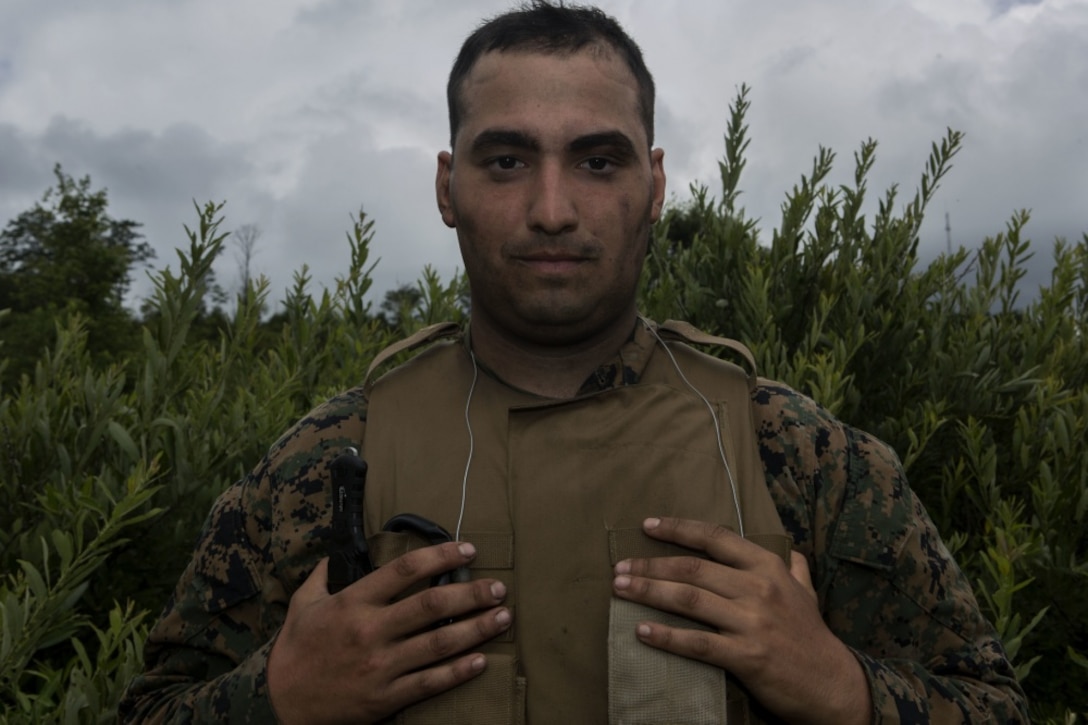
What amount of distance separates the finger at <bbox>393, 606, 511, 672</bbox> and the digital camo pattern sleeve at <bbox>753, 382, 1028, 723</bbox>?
2.12 feet

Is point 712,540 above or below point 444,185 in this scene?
below

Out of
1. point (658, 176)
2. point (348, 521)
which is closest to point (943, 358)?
point (658, 176)

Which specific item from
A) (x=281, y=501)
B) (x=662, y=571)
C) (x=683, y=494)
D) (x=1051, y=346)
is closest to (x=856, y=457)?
(x=683, y=494)

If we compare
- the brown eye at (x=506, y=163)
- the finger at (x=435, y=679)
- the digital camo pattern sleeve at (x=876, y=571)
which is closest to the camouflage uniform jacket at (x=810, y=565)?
the digital camo pattern sleeve at (x=876, y=571)

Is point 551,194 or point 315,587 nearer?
point 315,587

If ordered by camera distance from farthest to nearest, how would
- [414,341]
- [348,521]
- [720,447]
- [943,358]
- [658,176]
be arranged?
[943,358], [658,176], [414,341], [720,447], [348,521]

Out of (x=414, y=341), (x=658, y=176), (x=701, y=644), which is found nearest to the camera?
(x=701, y=644)

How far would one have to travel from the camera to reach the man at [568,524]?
1.62m

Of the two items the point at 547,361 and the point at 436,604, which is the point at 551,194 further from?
the point at 436,604

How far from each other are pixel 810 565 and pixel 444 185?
1.13 metres

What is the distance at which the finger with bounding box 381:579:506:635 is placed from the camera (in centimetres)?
159

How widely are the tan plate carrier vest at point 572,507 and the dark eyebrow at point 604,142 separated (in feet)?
1.51

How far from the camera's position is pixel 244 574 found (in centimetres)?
197

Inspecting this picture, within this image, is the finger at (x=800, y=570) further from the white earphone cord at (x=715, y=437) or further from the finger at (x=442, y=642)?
the finger at (x=442, y=642)
